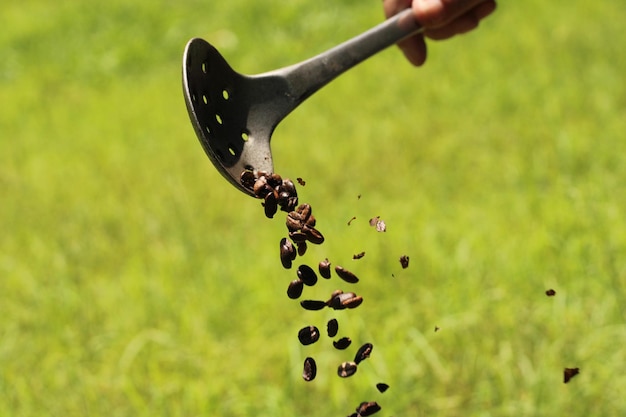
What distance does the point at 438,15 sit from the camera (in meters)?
1.98

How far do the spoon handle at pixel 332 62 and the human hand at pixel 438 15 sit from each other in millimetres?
124

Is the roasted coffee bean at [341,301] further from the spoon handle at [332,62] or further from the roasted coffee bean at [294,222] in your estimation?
the spoon handle at [332,62]

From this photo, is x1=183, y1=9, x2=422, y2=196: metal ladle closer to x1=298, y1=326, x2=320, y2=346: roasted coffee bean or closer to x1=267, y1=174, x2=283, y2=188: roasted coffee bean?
x1=267, y1=174, x2=283, y2=188: roasted coffee bean

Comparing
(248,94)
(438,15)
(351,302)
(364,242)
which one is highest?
(364,242)

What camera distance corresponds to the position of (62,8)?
915 centimetres

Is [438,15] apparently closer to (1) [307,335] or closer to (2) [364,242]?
(1) [307,335]

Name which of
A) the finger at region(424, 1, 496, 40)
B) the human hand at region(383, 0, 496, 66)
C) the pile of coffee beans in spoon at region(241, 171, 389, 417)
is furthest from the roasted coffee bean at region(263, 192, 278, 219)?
the finger at region(424, 1, 496, 40)

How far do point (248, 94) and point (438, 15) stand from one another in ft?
1.80

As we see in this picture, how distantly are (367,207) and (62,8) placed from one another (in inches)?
256

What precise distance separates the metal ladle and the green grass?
46 centimetres

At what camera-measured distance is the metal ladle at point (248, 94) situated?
1.54m

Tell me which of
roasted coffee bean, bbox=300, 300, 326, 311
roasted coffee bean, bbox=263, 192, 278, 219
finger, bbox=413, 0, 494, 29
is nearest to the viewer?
roasted coffee bean, bbox=263, 192, 278, 219

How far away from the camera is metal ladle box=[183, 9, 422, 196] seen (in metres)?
1.54

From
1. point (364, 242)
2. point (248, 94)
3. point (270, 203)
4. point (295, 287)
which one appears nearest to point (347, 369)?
point (295, 287)
